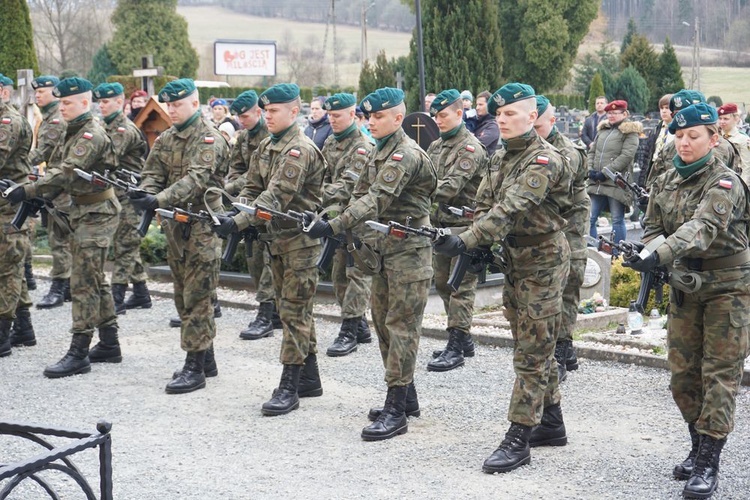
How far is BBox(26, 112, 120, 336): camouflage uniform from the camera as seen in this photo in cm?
862

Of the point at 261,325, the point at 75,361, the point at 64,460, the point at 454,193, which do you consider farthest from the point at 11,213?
the point at 64,460

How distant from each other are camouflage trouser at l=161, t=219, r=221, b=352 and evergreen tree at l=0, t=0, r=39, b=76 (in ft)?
47.2

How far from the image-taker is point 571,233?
27.0 ft

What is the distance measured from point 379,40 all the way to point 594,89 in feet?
224

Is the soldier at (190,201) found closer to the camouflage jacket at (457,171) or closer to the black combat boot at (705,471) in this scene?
the camouflage jacket at (457,171)

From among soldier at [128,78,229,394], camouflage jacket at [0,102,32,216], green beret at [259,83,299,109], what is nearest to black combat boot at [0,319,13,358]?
camouflage jacket at [0,102,32,216]

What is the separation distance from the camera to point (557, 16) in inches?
1891

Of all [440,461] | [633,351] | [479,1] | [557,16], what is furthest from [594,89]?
[440,461]

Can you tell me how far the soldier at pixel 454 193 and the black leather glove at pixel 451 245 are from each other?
2662 millimetres

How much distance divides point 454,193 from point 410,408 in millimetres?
2147

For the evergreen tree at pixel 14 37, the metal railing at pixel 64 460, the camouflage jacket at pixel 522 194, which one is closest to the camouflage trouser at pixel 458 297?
the camouflage jacket at pixel 522 194

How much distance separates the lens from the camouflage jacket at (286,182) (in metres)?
7.39

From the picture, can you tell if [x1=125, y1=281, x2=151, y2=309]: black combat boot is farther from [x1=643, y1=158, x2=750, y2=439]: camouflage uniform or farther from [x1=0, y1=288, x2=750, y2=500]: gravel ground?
[x1=643, y1=158, x2=750, y2=439]: camouflage uniform

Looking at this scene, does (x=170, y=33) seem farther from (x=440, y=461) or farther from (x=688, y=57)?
(x=440, y=461)
